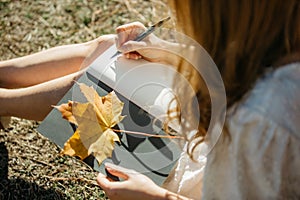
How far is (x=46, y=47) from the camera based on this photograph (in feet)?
6.95

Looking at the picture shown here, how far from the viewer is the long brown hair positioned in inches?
42.5

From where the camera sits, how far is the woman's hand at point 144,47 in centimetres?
152

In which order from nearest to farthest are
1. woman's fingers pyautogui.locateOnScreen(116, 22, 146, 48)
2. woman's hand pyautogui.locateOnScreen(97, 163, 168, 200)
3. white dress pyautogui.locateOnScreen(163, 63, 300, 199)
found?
white dress pyautogui.locateOnScreen(163, 63, 300, 199) < woman's hand pyautogui.locateOnScreen(97, 163, 168, 200) < woman's fingers pyautogui.locateOnScreen(116, 22, 146, 48)

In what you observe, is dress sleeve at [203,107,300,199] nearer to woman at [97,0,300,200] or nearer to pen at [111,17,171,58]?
woman at [97,0,300,200]

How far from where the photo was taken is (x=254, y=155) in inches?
43.3

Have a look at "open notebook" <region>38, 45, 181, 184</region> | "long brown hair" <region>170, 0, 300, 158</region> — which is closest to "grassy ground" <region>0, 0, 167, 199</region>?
"open notebook" <region>38, 45, 181, 184</region>

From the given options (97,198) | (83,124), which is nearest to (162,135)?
(83,124)

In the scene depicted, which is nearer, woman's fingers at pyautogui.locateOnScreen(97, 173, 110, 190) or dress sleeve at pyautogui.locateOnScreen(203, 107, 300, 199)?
dress sleeve at pyautogui.locateOnScreen(203, 107, 300, 199)

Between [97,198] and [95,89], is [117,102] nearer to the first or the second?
[95,89]

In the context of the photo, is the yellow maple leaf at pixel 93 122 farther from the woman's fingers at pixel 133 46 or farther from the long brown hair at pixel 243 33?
the long brown hair at pixel 243 33

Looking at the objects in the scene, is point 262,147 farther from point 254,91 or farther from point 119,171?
point 119,171

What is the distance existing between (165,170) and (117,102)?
22 centimetres

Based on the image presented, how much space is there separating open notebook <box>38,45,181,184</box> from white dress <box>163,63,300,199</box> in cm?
28

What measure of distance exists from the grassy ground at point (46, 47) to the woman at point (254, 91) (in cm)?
59
